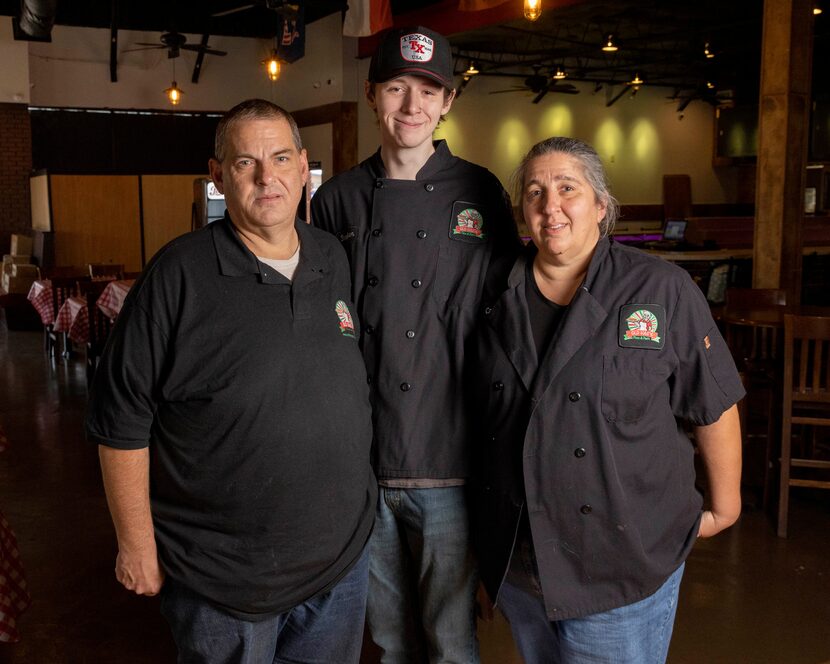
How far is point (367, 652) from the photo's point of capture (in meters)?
3.05

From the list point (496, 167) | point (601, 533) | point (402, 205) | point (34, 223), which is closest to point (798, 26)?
point (402, 205)

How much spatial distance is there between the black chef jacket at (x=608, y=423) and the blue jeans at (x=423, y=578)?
22 centimetres

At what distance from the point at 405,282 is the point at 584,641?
35.2 inches

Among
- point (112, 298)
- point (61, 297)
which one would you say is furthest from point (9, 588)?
point (61, 297)

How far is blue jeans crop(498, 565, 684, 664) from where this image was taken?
1768mm

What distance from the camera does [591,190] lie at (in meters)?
1.79

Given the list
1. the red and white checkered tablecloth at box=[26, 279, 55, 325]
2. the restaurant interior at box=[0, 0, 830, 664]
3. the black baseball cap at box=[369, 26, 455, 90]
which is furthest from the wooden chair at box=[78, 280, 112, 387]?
the black baseball cap at box=[369, 26, 455, 90]

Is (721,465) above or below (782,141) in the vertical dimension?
below

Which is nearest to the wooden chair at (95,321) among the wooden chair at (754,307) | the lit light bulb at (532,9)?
the lit light bulb at (532,9)

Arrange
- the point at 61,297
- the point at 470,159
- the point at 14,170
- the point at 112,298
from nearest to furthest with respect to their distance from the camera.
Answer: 1. the point at 112,298
2. the point at 61,297
3. the point at 14,170
4. the point at 470,159

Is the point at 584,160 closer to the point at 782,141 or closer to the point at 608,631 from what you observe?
the point at 608,631

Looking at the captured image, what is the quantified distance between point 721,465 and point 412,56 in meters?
1.17

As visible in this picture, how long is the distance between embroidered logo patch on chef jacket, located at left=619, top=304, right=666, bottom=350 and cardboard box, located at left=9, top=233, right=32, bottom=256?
13.3 meters

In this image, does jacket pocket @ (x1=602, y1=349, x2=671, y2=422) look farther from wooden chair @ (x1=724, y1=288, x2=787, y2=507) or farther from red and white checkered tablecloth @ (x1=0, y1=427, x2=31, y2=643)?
wooden chair @ (x1=724, y1=288, x2=787, y2=507)
